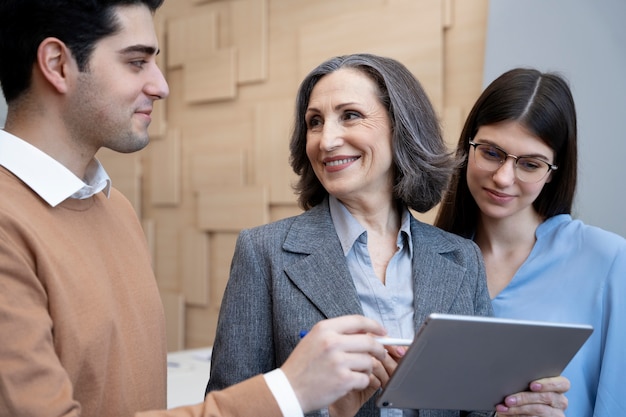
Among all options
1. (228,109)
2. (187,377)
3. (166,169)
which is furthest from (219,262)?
(187,377)

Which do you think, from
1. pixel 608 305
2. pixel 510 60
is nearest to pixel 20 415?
pixel 608 305

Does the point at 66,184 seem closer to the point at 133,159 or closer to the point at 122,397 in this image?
the point at 122,397

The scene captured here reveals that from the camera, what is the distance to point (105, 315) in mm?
1155

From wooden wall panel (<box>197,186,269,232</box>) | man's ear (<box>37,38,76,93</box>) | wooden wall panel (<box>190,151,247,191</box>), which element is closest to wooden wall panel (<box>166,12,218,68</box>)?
wooden wall panel (<box>190,151,247,191</box>)

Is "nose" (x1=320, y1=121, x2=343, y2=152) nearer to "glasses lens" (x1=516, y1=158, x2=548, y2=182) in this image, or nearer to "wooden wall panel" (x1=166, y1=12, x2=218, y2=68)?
"glasses lens" (x1=516, y1=158, x2=548, y2=182)

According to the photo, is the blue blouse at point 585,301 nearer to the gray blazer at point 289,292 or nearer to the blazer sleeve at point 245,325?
the gray blazer at point 289,292

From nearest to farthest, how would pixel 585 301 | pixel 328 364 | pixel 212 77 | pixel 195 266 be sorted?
1. pixel 328 364
2. pixel 585 301
3. pixel 212 77
4. pixel 195 266

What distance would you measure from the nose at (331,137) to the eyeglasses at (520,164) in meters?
0.46

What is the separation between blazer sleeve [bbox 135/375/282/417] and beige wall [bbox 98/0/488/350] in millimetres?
1910

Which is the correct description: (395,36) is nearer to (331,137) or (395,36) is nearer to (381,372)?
(331,137)

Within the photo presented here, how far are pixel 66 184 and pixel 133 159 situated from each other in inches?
122

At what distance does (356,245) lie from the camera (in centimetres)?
147

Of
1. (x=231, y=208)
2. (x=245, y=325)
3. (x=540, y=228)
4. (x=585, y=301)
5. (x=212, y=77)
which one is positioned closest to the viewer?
(x=245, y=325)

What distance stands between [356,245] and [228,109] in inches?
95.8
